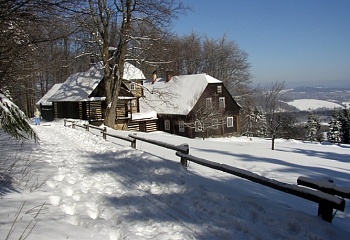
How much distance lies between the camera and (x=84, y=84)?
123ft

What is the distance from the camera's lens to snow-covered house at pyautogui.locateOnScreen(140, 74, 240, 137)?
38688 mm

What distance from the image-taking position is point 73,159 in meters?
9.59

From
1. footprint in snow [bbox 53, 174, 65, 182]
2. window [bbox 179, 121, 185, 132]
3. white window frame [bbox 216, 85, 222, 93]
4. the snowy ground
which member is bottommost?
window [bbox 179, 121, 185, 132]

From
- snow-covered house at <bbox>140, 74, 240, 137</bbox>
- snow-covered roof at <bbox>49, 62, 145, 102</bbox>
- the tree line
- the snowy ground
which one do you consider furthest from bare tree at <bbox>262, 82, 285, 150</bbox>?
the snowy ground

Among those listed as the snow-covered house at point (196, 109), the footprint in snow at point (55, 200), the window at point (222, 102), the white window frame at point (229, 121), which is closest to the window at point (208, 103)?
the snow-covered house at point (196, 109)

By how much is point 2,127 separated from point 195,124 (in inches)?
1361

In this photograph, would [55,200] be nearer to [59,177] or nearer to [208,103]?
[59,177]

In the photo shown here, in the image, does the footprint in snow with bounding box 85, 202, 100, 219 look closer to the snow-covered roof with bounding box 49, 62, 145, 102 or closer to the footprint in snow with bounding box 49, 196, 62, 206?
the footprint in snow with bounding box 49, 196, 62, 206

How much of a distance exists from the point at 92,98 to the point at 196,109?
1288cm

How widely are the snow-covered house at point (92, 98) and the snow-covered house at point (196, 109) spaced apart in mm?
2985

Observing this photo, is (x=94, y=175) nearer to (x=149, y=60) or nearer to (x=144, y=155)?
(x=144, y=155)

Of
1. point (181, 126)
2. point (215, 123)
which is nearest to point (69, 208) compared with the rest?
point (181, 126)

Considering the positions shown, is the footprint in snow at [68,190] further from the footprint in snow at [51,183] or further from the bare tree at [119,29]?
the bare tree at [119,29]

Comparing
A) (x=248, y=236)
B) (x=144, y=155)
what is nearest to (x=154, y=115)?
(x=144, y=155)
